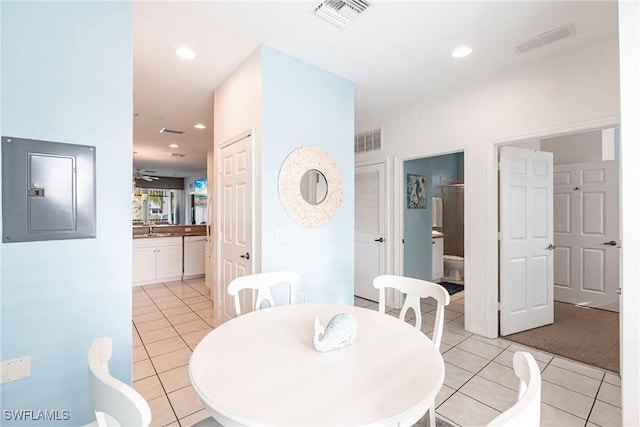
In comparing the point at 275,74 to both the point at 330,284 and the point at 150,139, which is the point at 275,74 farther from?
the point at 150,139

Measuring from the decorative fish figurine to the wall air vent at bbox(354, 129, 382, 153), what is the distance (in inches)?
126

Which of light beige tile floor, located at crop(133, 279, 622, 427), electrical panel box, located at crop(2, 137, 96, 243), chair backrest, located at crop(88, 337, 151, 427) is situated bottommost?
light beige tile floor, located at crop(133, 279, 622, 427)

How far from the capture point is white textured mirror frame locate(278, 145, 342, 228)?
8.53ft

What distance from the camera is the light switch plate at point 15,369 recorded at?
1437mm

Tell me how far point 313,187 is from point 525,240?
2.40 metres

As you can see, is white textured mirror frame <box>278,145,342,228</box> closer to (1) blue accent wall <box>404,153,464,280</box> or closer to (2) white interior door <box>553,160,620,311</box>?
(1) blue accent wall <box>404,153,464,280</box>

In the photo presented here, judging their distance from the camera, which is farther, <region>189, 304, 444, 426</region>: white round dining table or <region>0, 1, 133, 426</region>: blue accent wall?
<region>0, 1, 133, 426</region>: blue accent wall

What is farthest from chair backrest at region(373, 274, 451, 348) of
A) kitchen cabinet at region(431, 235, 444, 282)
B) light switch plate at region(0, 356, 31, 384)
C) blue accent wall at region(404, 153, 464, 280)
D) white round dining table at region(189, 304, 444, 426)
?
kitchen cabinet at region(431, 235, 444, 282)

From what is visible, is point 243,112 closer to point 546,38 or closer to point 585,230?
point 546,38

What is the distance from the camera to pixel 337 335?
123 cm

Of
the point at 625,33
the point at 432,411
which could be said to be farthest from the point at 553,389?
the point at 625,33

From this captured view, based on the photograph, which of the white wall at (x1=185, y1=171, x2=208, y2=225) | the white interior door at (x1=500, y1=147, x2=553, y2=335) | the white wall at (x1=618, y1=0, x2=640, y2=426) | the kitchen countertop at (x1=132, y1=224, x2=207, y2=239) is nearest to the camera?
the white wall at (x1=618, y1=0, x2=640, y2=426)

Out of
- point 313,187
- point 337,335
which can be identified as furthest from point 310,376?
point 313,187

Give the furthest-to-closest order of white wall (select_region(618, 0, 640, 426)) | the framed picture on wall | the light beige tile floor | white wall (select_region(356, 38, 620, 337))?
the framed picture on wall → white wall (select_region(356, 38, 620, 337)) → the light beige tile floor → white wall (select_region(618, 0, 640, 426))
